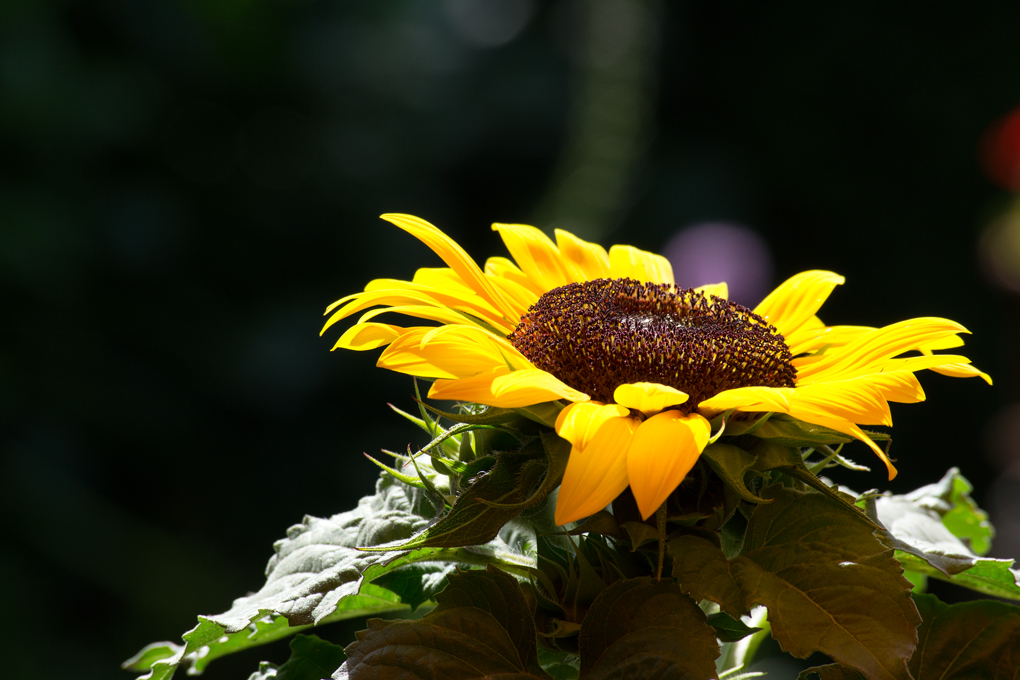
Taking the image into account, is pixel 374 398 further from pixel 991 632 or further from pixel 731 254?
pixel 991 632

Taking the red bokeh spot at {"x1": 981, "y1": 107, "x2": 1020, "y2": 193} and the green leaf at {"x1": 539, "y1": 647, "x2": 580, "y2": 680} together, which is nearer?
the green leaf at {"x1": 539, "y1": 647, "x2": 580, "y2": 680}

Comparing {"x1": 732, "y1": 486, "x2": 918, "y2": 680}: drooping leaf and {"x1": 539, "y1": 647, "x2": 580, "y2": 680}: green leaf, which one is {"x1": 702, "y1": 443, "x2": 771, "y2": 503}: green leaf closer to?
{"x1": 732, "y1": 486, "x2": 918, "y2": 680}: drooping leaf

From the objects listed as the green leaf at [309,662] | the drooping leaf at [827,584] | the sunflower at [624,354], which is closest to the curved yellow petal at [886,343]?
the sunflower at [624,354]

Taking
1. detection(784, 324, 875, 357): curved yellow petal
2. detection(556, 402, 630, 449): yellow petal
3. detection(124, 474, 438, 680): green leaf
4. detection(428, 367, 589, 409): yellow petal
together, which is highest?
detection(428, 367, 589, 409): yellow petal

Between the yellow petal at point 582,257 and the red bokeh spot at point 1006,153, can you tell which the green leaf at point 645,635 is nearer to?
the yellow petal at point 582,257

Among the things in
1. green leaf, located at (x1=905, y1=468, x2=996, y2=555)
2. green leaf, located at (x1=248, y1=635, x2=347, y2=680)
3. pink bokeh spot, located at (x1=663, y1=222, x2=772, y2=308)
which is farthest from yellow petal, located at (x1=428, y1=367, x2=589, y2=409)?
pink bokeh spot, located at (x1=663, y1=222, x2=772, y2=308)

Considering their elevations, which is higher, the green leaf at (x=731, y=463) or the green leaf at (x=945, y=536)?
the green leaf at (x=731, y=463)
